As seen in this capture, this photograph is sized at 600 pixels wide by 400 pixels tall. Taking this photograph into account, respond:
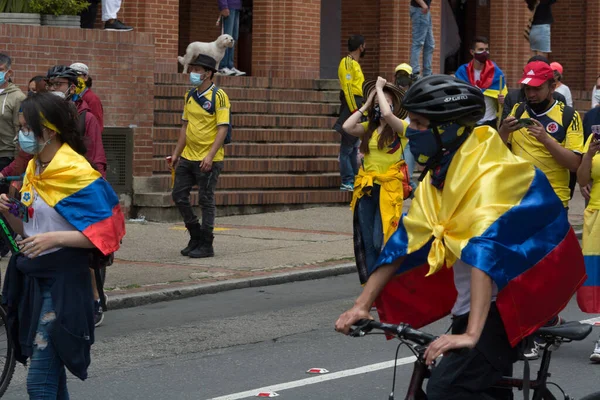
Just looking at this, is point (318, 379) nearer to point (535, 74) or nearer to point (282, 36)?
point (535, 74)

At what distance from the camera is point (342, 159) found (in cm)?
1712

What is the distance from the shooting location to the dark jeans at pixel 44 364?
18.4ft

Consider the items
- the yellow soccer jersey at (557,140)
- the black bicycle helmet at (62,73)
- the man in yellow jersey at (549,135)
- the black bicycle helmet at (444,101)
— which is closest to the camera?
the black bicycle helmet at (444,101)

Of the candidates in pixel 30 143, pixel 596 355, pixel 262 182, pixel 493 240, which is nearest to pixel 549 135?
pixel 596 355

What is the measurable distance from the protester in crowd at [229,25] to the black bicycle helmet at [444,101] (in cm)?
1437

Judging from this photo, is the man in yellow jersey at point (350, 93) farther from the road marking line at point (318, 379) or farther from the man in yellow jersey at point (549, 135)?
the road marking line at point (318, 379)

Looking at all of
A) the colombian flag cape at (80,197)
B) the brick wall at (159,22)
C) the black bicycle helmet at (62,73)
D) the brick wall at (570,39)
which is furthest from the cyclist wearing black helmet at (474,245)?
the brick wall at (570,39)

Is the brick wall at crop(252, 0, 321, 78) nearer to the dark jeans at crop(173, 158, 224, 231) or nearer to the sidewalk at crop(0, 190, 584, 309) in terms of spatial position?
the sidewalk at crop(0, 190, 584, 309)

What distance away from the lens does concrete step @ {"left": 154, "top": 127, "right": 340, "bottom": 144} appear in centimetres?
1649

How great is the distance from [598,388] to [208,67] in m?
6.19

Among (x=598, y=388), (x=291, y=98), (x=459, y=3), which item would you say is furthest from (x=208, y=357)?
(x=459, y=3)

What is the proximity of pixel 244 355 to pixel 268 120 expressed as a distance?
948 centimetres

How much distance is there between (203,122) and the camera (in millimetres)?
12602

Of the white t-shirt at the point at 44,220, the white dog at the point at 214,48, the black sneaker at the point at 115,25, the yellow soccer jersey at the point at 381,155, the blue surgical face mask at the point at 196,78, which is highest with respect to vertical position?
the black sneaker at the point at 115,25
